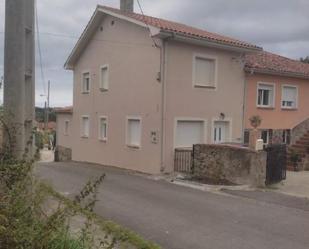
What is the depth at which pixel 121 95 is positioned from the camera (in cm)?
2192

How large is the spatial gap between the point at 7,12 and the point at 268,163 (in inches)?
462

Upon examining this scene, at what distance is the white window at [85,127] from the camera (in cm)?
2623

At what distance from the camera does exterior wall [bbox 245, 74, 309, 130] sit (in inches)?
876

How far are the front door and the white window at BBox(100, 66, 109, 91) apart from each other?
6070mm

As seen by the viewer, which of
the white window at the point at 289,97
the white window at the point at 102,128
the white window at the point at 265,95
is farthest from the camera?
the white window at the point at 289,97

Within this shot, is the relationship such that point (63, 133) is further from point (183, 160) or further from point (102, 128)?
point (183, 160)

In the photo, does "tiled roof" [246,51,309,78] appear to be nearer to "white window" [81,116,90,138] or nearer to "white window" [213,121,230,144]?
"white window" [213,121,230,144]

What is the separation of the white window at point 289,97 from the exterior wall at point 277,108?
22 cm

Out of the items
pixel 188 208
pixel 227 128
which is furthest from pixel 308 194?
pixel 227 128

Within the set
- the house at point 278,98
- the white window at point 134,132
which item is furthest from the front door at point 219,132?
Result: the white window at point 134,132

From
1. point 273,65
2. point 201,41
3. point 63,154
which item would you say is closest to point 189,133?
point 201,41

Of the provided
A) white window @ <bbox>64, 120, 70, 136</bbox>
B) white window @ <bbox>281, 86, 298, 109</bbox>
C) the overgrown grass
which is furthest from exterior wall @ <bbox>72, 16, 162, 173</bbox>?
the overgrown grass

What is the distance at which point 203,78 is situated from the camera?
20.2 meters

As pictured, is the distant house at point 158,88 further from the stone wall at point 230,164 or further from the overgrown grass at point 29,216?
the overgrown grass at point 29,216
